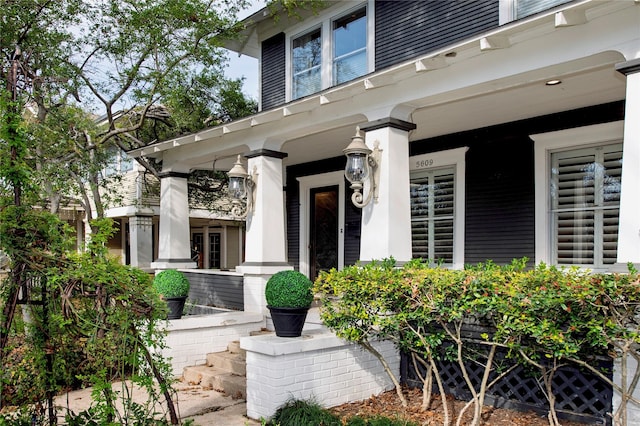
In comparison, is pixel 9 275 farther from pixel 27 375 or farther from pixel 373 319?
pixel 373 319

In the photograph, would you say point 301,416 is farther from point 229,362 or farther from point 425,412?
point 229,362

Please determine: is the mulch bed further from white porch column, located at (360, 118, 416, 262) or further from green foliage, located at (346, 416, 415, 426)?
white porch column, located at (360, 118, 416, 262)

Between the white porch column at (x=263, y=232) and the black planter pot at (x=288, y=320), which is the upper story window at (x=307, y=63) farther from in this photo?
the black planter pot at (x=288, y=320)

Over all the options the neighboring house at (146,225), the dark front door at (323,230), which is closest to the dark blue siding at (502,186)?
the dark front door at (323,230)

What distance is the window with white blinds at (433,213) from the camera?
7656 mm

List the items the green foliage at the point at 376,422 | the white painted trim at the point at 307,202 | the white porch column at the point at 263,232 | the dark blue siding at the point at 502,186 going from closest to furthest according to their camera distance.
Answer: the green foliage at the point at 376,422
the dark blue siding at the point at 502,186
the white porch column at the point at 263,232
the white painted trim at the point at 307,202

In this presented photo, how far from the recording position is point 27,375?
3.64 meters

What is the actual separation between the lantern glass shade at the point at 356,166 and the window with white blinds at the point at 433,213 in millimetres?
2410

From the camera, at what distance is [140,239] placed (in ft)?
53.6

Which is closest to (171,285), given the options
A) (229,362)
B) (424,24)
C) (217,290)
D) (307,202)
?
(229,362)

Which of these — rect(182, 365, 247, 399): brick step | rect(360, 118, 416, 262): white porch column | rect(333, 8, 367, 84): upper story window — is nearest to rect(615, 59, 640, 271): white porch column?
rect(360, 118, 416, 262): white porch column

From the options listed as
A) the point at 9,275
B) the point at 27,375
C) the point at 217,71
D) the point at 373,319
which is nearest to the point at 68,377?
the point at 27,375

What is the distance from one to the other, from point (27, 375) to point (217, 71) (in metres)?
9.11

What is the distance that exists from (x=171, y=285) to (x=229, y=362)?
4.20 feet
